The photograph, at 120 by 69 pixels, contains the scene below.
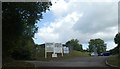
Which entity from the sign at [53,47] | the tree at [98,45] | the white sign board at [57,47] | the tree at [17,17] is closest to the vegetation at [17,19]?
the tree at [17,17]

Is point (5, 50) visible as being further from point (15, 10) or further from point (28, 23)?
point (15, 10)

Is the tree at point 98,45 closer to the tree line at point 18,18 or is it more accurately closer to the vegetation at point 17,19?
the tree line at point 18,18

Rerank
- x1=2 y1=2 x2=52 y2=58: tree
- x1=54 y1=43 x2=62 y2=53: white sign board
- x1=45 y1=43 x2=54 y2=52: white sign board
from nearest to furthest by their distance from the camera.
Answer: x1=2 y1=2 x2=52 y2=58: tree
x1=45 y1=43 x2=54 y2=52: white sign board
x1=54 y1=43 x2=62 y2=53: white sign board

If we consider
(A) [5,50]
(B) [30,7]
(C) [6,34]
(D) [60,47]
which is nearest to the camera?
(B) [30,7]

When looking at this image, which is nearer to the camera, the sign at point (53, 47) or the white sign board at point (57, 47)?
the sign at point (53, 47)

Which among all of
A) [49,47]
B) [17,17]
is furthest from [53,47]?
[17,17]

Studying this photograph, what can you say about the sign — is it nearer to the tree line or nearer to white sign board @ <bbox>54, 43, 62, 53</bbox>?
white sign board @ <bbox>54, 43, 62, 53</bbox>

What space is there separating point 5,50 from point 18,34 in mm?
2253

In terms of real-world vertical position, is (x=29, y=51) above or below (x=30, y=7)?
below

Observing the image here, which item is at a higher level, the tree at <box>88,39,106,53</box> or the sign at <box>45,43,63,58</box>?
the tree at <box>88,39,106,53</box>

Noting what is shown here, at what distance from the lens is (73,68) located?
23953 mm

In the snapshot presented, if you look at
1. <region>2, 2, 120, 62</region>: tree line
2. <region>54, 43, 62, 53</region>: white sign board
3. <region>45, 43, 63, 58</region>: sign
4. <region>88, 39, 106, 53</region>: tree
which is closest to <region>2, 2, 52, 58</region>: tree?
<region>2, 2, 120, 62</region>: tree line

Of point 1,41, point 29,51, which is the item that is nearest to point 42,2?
point 1,41

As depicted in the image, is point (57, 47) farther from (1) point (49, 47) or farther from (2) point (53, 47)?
(1) point (49, 47)
